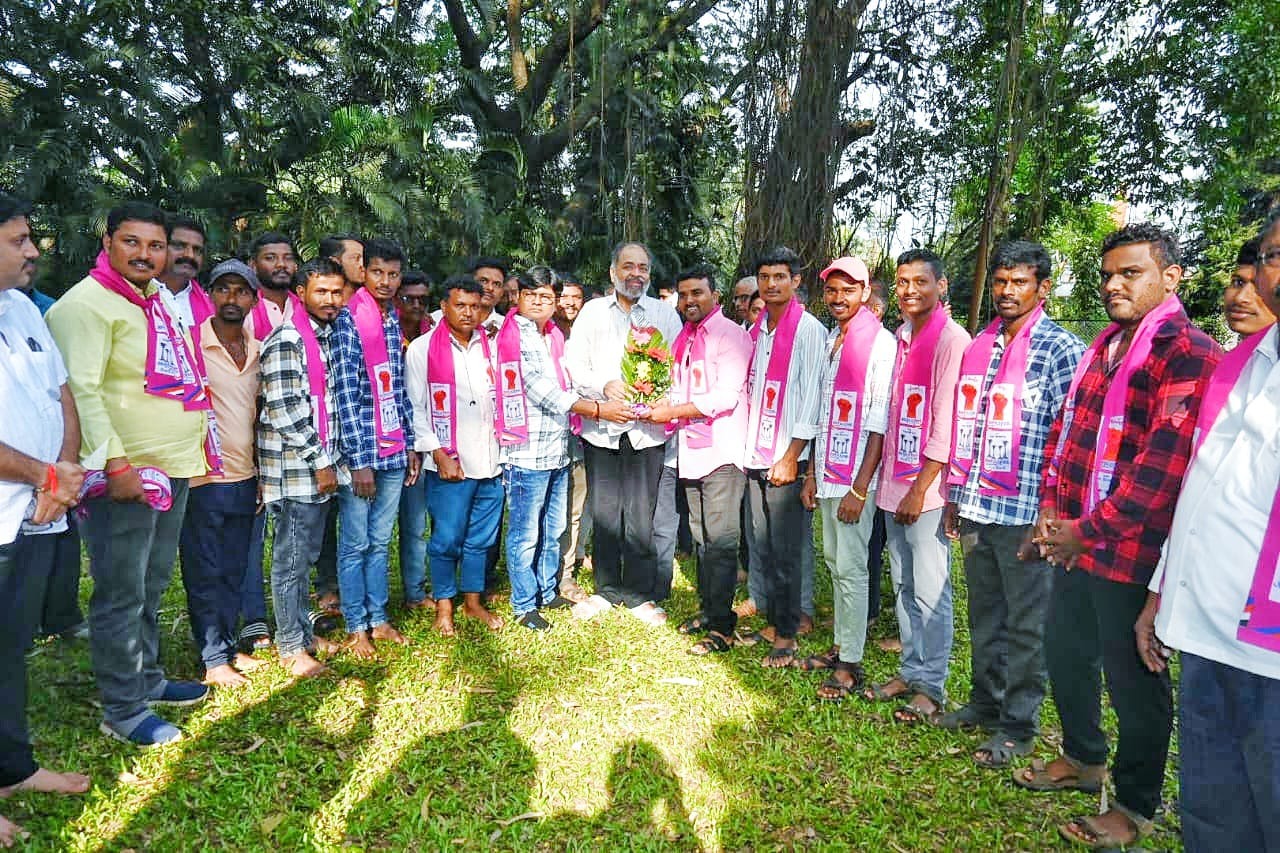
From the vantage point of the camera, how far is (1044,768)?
3131 millimetres

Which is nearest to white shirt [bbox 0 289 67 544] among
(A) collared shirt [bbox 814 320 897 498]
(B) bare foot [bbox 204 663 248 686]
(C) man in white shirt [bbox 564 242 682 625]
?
(B) bare foot [bbox 204 663 248 686]

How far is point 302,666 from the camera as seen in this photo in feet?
12.8

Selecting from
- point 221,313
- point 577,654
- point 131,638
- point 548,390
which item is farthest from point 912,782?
point 221,313

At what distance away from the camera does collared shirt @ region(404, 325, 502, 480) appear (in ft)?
14.1

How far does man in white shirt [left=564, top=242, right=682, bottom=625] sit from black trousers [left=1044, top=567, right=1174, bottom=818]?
236 centimetres

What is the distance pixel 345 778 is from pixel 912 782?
2.40 meters

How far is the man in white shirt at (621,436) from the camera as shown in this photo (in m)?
4.61

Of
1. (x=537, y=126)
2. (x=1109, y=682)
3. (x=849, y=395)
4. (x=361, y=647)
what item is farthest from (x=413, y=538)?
(x=537, y=126)

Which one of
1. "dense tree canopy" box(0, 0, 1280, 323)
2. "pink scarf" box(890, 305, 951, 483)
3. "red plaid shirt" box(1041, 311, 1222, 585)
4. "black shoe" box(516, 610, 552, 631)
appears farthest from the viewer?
"dense tree canopy" box(0, 0, 1280, 323)

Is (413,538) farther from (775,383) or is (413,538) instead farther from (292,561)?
(775,383)

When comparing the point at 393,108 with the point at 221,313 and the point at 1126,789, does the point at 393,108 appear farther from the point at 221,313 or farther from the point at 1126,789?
the point at 1126,789

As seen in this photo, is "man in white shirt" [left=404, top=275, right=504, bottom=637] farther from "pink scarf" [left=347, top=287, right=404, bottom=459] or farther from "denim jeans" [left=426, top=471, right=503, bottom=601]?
"pink scarf" [left=347, top=287, right=404, bottom=459]

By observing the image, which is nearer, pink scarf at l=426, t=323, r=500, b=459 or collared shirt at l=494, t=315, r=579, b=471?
Result: pink scarf at l=426, t=323, r=500, b=459

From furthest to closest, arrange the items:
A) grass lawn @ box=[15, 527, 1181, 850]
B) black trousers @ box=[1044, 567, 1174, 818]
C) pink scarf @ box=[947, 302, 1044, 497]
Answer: pink scarf @ box=[947, 302, 1044, 497] → grass lawn @ box=[15, 527, 1181, 850] → black trousers @ box=[1044, 567, 1174, 818]
